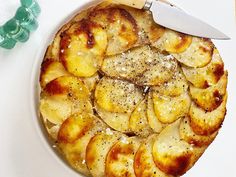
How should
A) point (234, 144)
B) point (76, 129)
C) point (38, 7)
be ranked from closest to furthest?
point (76, 129), point (38, 7), point (234, 144)

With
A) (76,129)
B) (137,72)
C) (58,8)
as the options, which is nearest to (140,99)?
(137,72)

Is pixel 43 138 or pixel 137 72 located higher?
pixel 137 72

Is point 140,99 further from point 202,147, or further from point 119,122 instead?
point 202,147

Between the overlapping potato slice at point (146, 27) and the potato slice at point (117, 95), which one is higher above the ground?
the overlapping potato slice at point (146, 27)

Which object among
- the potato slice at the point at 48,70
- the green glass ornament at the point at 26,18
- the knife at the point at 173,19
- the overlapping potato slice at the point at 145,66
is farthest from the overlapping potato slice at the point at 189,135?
the green glass ornament at the point at 26,18

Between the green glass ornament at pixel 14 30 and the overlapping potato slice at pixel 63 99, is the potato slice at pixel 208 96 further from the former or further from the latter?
the green glass ornament at pixel 14 30

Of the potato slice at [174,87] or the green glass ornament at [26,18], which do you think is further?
the green glass ornament at [26,18]

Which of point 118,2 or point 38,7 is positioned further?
point 38,7

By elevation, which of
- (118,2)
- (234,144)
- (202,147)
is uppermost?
(118,2)
